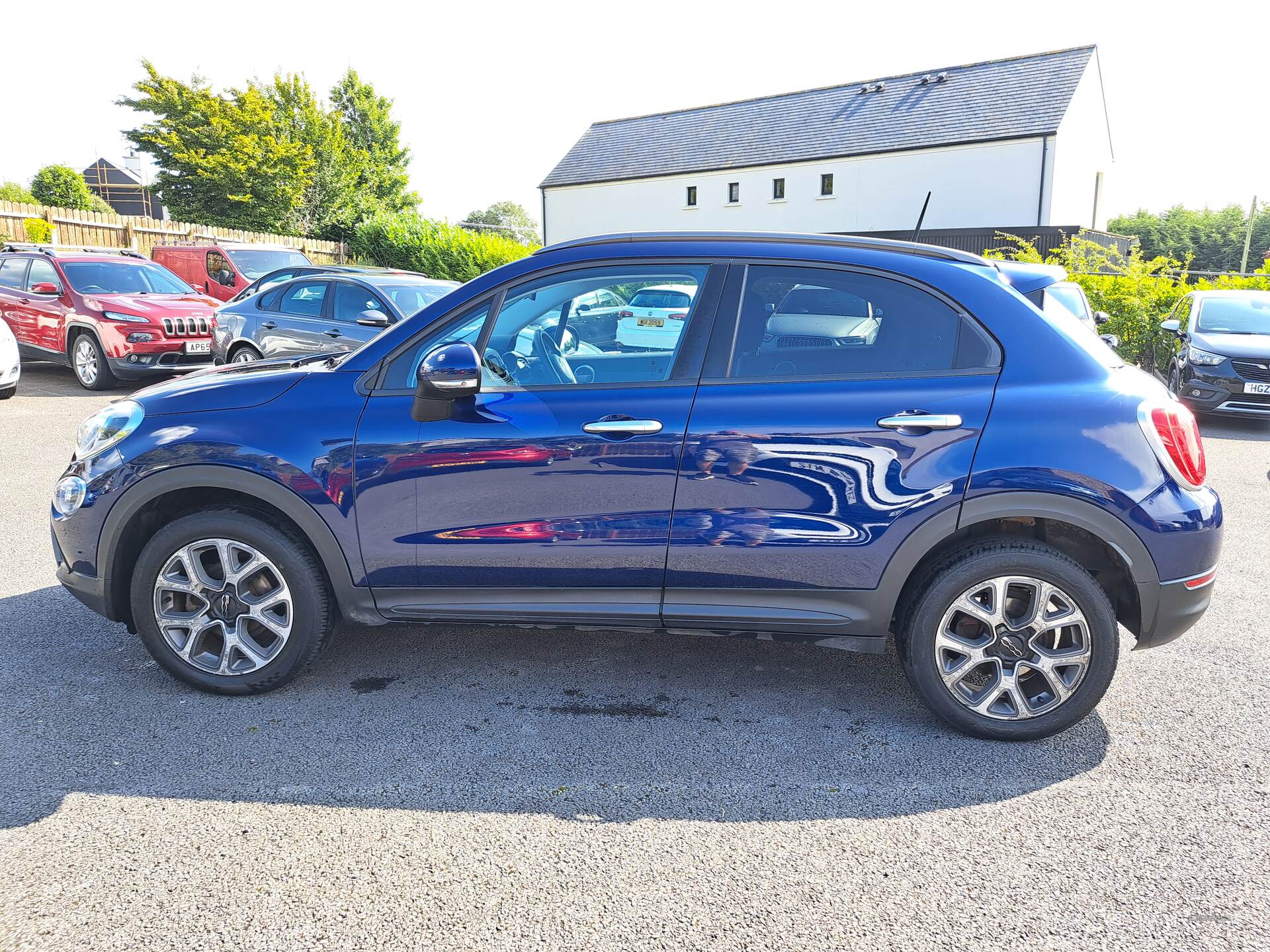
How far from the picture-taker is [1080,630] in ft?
10.6

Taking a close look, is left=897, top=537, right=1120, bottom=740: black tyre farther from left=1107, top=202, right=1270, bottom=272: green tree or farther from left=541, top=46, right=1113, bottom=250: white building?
left=1107, top=202, right=1270, bottom=272: green tree

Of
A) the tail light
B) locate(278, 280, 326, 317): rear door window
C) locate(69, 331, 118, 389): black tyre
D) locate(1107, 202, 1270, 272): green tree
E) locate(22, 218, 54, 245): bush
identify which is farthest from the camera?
locate(1107, 202, 1270, 272): green tree

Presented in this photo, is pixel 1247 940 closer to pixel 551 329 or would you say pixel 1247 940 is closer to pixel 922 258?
pixel 922 258

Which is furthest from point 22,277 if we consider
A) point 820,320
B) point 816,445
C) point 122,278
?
point 816,445

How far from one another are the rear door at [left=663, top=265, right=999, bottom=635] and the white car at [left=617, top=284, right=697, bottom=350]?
0.16 m

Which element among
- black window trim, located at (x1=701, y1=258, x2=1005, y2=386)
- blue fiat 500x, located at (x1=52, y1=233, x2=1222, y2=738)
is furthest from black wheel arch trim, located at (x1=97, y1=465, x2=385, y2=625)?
black window trim, located at (x1=701, y1=258, x2=1005, y2=386)

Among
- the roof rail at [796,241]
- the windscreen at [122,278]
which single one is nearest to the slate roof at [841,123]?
the windscreen at [122,278]

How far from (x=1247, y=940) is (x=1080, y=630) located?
1.10 m

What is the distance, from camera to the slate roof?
120 feet

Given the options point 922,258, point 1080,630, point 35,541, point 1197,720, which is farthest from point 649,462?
point 35,541

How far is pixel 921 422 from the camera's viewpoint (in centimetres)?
315

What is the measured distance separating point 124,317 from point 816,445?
453 inches

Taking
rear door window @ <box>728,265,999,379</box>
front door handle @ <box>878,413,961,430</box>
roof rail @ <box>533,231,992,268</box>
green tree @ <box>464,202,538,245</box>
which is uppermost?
green tree @ <box>464,202,538,245</box>

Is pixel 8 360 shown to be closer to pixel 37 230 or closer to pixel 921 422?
pixel 37 230
